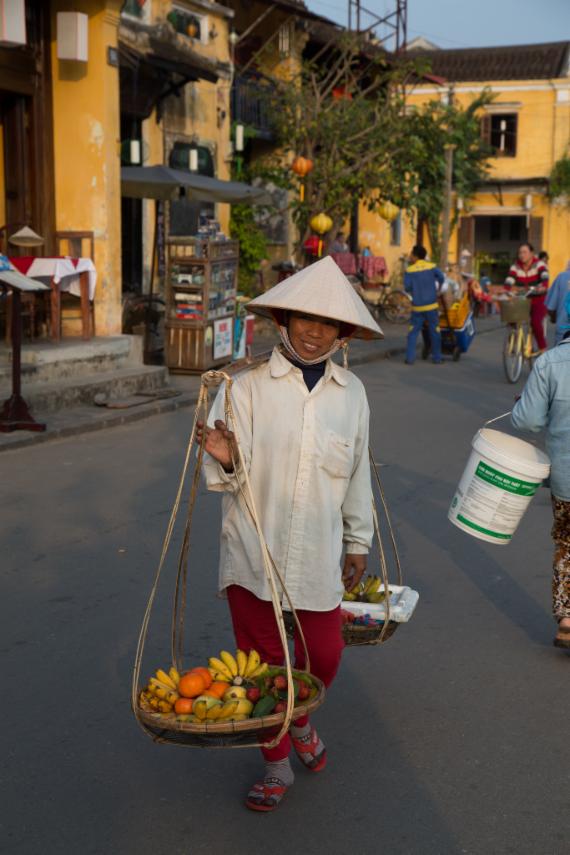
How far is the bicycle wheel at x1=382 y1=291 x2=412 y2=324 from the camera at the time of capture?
2706cm

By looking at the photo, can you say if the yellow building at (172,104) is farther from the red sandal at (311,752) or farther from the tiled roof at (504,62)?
the tiled roof at (504,62)

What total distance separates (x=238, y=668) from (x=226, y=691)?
0.14 metres

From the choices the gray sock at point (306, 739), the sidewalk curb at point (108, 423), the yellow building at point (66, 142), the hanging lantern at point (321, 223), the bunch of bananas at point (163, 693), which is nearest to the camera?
the bunch of bananas at point (163, 693)

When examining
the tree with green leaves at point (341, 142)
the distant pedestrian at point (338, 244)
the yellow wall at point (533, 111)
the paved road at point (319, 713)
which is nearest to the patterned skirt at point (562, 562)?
the paved road at point (319, 713)

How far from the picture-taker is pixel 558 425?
5176 mm

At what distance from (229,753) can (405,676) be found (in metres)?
1.07

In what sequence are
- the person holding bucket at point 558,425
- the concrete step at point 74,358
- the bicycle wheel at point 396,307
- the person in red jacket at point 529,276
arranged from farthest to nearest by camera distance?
the bicycle wheel at point 396,307, the person in red jacket at point 529,276, the concrete step at point 74,358, the person holding bucket at point 558,425

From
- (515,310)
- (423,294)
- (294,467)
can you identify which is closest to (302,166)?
(423,294)

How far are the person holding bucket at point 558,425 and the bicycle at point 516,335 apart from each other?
381 inches

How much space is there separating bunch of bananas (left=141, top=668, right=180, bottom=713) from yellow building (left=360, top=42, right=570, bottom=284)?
39238 mm

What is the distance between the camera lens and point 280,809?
12.2 feet

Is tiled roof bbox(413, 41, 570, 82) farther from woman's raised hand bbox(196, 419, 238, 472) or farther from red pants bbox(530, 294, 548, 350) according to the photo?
woman's raised hand bbox(196, 419, 238, 472)

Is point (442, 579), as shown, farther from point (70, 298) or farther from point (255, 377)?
point (70, 298)

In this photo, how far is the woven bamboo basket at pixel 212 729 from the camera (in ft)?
10.5
